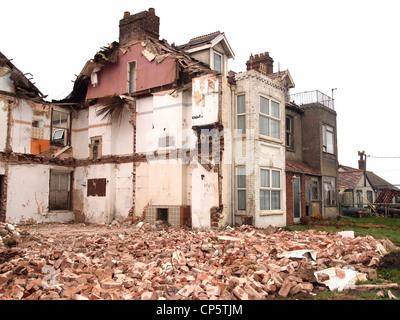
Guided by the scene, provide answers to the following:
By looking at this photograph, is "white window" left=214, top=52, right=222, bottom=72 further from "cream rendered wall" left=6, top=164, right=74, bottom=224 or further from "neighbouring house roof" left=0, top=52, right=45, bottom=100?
"cream rendered wall" left=6, top=164, right=74, bottom=224

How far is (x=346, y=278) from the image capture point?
7.53 metres

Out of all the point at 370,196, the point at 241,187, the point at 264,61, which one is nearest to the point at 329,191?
the point at 264,61

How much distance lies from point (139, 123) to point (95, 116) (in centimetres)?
296

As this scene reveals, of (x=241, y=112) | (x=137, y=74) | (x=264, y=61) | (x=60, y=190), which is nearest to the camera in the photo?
(x=241, y=112)

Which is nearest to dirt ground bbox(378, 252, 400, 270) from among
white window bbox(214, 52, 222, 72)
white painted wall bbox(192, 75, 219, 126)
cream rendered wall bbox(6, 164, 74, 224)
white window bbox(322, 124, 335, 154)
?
white painted wall bbox(192, 75, 219, 126)

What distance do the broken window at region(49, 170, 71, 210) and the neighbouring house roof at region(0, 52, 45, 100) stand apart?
403cm

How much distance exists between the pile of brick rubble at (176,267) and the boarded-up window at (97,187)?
22.6 ft

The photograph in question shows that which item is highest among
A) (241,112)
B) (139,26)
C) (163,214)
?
(139,26)

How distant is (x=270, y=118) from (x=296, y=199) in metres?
5.13

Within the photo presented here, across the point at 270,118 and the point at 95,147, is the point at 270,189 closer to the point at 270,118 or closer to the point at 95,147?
the point at 270,118

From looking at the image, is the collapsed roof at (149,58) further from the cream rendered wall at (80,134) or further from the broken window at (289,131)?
the broken window at (289,131)

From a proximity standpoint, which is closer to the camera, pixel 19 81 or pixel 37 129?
pixel 19 81

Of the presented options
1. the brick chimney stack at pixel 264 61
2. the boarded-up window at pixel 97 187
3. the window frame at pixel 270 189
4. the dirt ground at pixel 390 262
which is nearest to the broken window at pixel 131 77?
the boarded-up window at pixel 97 187

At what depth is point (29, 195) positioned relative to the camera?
714 inches
